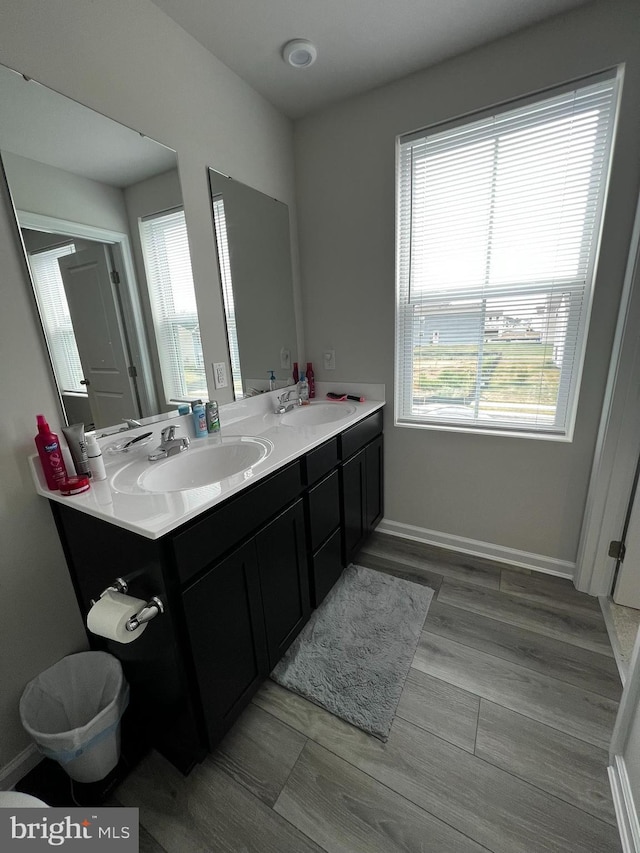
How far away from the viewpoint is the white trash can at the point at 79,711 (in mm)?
972

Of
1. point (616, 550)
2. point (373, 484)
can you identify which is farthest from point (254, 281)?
point (616, 550)

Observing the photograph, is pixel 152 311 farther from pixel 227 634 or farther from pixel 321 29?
pixel 321 29

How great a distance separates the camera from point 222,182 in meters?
1.63

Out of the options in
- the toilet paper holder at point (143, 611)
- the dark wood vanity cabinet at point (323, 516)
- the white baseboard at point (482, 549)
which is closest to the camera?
the toilet paper holder at point (143, 611)

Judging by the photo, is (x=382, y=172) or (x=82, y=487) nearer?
(x=82, y=487)

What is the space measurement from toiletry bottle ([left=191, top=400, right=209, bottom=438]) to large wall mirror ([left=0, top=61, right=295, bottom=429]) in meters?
0.08

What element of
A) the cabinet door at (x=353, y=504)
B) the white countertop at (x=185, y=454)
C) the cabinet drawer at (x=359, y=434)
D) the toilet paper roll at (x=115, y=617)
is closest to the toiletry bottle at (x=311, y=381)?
the white countertop at (x=185, y=454)

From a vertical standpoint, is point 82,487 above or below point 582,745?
above

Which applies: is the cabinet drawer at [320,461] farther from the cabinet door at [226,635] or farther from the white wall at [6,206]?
the white wall at [6,206]

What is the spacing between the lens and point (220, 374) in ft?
5.59

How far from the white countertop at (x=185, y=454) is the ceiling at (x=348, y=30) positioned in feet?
5.06

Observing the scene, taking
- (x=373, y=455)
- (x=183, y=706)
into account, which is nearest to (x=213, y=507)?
(x=183, y=706)

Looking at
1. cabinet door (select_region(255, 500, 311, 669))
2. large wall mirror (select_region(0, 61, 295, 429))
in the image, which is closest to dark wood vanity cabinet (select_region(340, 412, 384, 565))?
cabinet door (select_region(255, 500, 311, 669))

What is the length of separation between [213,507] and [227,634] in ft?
1.41
